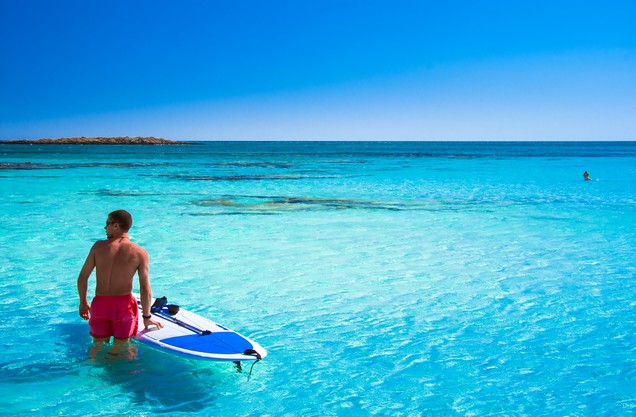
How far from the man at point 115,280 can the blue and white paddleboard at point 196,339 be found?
0.36 m

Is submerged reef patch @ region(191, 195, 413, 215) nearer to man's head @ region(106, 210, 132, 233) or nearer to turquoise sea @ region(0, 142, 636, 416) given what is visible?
turquoise sea @ region(0, 142, 636, 416)

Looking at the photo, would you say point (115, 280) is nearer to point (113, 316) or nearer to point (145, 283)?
point (145, 283)

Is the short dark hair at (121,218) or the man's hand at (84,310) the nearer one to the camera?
the short dark hair at (121,218)

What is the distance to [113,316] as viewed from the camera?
5.56m

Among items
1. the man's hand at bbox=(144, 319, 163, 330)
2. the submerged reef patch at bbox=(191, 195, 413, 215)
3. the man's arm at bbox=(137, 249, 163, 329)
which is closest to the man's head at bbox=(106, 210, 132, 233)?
the man's arm at bbox=(137, 249, 163, 329)

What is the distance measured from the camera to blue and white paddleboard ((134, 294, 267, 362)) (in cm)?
548

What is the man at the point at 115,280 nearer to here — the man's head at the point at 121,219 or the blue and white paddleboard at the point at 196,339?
the man's head at the point at 121,219

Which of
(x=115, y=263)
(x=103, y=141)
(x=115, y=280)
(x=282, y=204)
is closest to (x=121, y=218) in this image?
(x=115, y=263)

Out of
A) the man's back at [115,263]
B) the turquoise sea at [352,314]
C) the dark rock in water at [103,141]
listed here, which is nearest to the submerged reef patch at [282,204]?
the turquoise sea at [352,314]

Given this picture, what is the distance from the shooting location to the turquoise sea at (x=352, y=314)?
18.2 feet

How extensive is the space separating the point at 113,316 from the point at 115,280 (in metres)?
0.41

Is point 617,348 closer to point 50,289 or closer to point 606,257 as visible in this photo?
point 606,257

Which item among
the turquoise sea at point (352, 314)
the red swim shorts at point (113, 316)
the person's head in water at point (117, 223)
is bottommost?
the turquoise sea at point (352, 314)

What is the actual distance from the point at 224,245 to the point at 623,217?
13684mm
